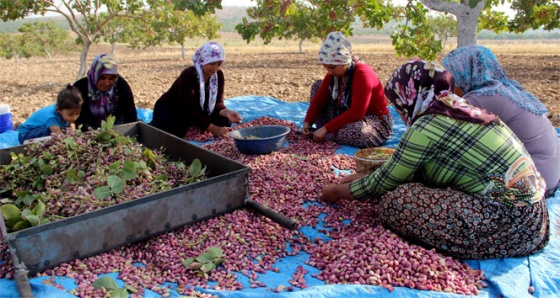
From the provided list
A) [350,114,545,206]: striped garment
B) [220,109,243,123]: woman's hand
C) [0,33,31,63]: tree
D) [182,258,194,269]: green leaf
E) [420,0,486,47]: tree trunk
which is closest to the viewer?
[350,114,545,206]: striped garment

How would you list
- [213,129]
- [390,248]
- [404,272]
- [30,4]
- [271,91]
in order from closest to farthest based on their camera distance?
[404,272]
[390,248]
[213,129]
[271,91]
[30,4]

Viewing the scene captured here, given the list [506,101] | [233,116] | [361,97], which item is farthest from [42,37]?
[506,101]

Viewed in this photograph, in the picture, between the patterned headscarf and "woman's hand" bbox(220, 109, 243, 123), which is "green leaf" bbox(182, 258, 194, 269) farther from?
"woman's hand" bbox(220, 109, 243, 123)

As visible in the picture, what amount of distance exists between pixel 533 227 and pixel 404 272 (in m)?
0.78

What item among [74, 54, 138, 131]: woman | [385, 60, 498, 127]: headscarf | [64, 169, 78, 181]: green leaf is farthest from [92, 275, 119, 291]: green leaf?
[74, 54, 138, 131]: woman

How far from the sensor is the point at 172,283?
7.73 ft

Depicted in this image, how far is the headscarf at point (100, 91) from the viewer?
4.42m

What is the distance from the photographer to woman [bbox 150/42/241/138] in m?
5.02

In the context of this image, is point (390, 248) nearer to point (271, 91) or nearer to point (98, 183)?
point (98, 183)

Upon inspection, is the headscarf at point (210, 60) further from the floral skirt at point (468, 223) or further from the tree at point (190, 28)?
the tree at point (190, 28)

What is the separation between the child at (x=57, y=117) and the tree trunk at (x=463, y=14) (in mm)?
3759

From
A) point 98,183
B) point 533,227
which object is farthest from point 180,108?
point 533,227

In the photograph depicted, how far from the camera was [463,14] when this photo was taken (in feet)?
16.0

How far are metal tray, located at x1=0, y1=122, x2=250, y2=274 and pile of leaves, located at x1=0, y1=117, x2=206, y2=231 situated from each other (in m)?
0.19
